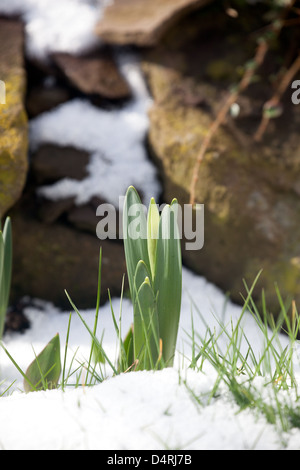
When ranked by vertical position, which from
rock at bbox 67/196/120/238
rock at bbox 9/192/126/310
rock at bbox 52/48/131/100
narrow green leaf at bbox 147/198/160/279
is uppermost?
rock at bbox 52/48/131/100

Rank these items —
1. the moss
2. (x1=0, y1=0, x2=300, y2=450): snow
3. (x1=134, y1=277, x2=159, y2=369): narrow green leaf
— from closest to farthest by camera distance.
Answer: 1. (x1=0, y1=0, x2=300, y2=450): snow
2. (x1=134, y1=277, x2=159, y2=369): narrow green leaf
3. the moss

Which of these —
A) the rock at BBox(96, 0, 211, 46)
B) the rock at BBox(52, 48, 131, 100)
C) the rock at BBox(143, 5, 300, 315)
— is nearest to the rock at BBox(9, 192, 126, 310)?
the rock at BBox(143, 5, 300, 315)

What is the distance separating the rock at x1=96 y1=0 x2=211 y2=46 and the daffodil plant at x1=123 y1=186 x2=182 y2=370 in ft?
4.21

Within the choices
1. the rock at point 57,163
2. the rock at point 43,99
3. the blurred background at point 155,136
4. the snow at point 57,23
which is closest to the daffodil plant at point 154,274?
the blurred background at point 155,136

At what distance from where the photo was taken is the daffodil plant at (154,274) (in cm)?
93

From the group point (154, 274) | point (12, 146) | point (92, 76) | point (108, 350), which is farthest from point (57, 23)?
point (154, 274)

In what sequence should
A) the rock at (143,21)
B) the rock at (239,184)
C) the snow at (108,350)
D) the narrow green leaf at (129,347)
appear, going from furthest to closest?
the rock at (143,21), the rock at (239,184), the narrow green leaf at (129,347), the snow at (108,350)

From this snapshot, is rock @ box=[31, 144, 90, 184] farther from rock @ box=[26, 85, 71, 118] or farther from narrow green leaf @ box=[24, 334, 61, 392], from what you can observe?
narrow green leaf @ box=[24, 334, 61, 392]

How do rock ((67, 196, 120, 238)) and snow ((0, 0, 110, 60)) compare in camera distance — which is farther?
snow ((0, 0, 110, 60))

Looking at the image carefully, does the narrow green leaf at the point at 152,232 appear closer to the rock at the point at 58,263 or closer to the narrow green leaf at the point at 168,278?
the narrow green leaf at the point at 168,278

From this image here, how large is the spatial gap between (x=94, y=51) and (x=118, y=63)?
0.39 feet

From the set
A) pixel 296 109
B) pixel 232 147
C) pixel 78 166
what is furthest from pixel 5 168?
pixel 296 109

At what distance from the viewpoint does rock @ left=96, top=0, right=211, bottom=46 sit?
200 cm

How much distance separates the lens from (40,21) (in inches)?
85.7
